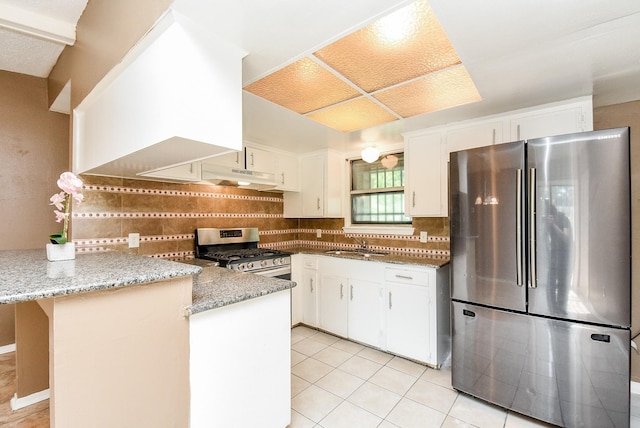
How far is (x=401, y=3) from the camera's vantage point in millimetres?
1138

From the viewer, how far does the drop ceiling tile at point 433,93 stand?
181cm

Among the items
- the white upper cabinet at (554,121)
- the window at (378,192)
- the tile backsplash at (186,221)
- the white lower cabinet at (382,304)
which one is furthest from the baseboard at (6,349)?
the white upper cabinet at (554,121)

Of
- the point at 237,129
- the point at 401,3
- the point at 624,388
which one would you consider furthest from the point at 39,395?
the point at 624,388

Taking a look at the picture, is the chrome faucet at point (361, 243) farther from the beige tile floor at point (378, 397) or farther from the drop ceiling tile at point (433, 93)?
the drop ceiling tile at point (433, 93)

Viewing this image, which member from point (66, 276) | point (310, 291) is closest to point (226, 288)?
point (66, 276)

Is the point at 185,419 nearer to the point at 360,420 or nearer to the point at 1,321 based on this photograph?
the point at 360,420

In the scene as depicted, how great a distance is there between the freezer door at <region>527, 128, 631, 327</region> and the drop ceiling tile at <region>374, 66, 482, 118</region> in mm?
571

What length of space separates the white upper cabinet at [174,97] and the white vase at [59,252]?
536mm

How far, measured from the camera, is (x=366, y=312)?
2.94 m

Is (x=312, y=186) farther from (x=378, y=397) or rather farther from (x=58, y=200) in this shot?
(x=58, y=200)

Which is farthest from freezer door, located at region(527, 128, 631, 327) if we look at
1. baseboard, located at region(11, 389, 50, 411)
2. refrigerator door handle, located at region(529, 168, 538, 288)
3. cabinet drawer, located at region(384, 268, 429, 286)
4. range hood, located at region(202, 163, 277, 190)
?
baseboard, located at region(11, 389, 50, 411)

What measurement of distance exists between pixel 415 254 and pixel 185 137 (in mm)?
2672

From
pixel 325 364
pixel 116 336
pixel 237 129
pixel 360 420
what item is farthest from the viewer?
pixel 325 364

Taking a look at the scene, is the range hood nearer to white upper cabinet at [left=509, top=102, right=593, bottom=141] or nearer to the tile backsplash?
the tile backsplash
